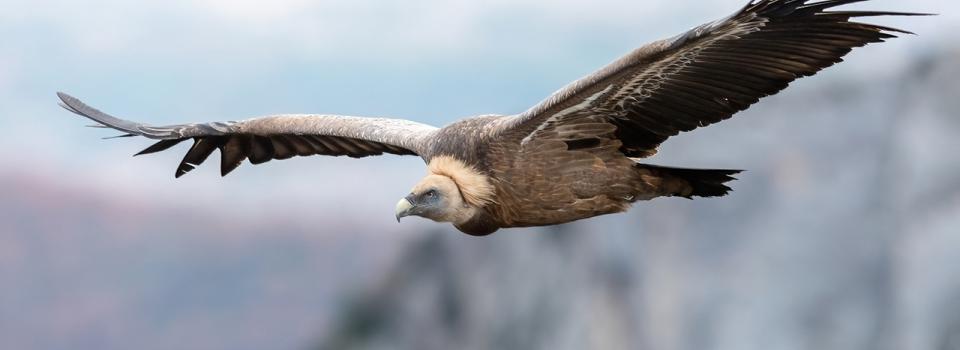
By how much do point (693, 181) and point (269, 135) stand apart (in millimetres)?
3102

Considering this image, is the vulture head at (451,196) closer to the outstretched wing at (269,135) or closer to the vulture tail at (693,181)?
the vulture tail at (693,181)

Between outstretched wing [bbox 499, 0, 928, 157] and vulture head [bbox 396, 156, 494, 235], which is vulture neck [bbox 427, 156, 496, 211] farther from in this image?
outstretched wing [bbox 499, 0, 928, 157]

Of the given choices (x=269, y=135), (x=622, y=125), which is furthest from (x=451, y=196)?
(x=269, y=135)

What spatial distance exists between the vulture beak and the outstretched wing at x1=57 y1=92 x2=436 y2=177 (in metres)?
1.16

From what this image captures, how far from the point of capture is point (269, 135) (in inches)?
385

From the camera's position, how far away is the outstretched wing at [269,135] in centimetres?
907

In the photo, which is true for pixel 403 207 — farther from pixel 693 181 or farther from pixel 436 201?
pixel 693 181

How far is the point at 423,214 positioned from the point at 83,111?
9.83ft

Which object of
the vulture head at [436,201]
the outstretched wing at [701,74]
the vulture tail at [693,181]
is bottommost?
the vulture tail at [693,181]

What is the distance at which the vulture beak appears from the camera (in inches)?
298

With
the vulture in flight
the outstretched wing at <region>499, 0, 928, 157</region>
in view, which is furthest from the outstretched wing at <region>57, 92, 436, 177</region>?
the outstretched wing at <region>499, 0, 928, 157</region>

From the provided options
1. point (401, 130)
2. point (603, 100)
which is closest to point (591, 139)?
point (603, 100)

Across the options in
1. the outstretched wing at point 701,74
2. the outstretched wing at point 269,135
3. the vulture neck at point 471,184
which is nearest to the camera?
the outstretched wing at point 701,74

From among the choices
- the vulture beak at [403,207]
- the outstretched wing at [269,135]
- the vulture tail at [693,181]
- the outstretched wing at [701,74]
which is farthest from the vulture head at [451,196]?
the outstretched wing at [269,135]
